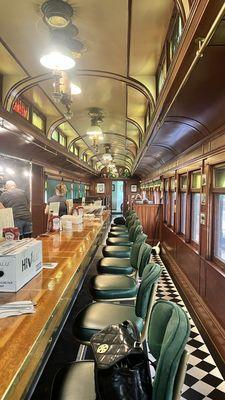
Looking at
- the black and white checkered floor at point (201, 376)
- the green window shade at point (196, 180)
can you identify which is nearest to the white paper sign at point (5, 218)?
the black and white checkered floor at point (201, 376)

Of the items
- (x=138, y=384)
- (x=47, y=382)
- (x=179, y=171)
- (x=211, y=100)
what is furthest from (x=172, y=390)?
(x=179, y=171)

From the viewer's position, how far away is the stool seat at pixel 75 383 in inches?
52.4

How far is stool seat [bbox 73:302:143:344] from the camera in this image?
1.94 m

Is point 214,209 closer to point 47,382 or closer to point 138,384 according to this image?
point 47,382

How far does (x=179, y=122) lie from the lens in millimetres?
3977

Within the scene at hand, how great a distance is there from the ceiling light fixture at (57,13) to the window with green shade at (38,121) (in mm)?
3495

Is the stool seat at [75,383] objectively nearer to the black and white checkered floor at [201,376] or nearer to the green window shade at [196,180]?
the black and white checkered floor at [201,376]

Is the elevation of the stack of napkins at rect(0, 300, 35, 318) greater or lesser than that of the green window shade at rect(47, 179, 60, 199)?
lesser

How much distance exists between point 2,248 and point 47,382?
1.21m

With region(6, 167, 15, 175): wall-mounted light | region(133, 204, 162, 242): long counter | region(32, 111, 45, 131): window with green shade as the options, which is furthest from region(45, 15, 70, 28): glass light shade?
region(133, 204, 162, 242): long counter

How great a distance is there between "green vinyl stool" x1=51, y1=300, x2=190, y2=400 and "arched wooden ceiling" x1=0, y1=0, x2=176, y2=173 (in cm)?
263

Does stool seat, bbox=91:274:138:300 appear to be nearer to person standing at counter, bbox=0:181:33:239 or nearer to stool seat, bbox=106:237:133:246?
stool seat, bbox=106:237:133:246

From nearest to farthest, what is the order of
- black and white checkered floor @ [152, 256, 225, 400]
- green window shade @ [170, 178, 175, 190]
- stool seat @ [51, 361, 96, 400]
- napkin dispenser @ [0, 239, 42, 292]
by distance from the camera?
stool seat @ [51, 361, 96, 400]
napkin dispenser @ [0, 239, 42, 292]
black and white checkered floor @ [152, 256, 225, 400]
green window shade @ [170, 178, 175, 190]

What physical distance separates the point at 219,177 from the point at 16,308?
9.36 ft
